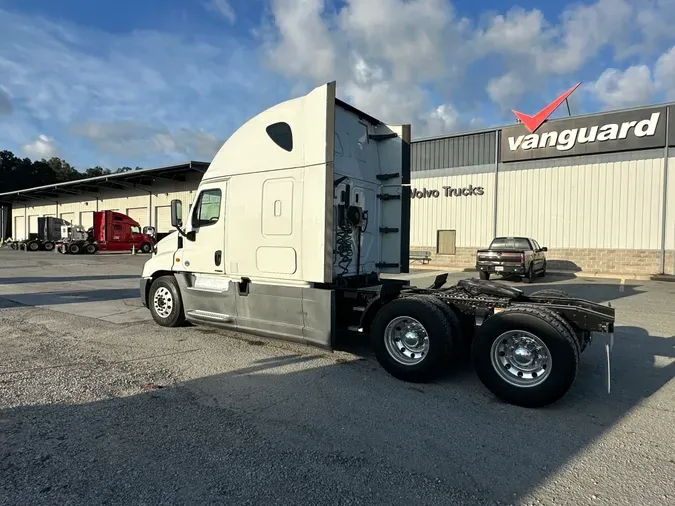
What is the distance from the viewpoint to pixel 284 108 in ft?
19.9

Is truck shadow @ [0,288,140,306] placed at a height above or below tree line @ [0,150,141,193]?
below

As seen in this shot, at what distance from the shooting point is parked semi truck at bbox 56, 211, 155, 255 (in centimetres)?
3372

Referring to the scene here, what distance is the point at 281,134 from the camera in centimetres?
609

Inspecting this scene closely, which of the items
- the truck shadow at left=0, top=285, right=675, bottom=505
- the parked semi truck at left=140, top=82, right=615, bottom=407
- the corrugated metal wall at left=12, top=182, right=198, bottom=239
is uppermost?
the corrugated metal wall at left=12, top=182, right=198, bottom=239

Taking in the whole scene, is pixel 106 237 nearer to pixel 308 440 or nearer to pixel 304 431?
pixel 304 431

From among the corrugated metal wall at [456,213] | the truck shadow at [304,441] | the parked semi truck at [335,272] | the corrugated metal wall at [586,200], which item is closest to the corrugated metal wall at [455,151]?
the corrugated metal wall at [456,213]

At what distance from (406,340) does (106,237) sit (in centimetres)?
3501

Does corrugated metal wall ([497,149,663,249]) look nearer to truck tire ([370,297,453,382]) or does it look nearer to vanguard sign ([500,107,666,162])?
vanguard sign ([500,107,666,162])

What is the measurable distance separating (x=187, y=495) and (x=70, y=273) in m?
19.2

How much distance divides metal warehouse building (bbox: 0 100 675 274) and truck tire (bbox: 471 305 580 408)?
734 inches

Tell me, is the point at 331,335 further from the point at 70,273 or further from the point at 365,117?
the point at 70,273

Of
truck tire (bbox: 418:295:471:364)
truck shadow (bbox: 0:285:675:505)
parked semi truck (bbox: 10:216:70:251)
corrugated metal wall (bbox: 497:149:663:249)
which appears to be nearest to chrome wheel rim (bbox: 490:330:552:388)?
truck shadow (bbox: 0:285:675:505)

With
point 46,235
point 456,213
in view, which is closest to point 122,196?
point 46,235

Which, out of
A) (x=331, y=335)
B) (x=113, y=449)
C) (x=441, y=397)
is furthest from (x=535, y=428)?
(x=113, y=449)
